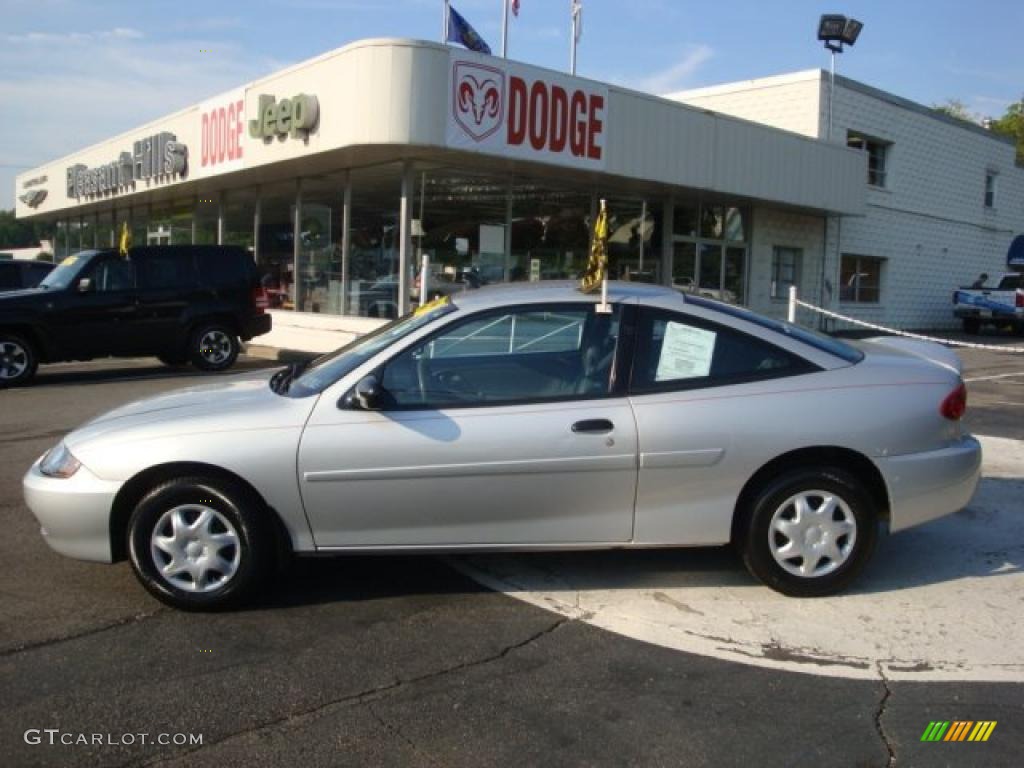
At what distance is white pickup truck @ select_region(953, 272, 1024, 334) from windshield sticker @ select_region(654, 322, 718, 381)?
24.5 m

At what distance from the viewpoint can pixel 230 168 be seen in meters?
18.5

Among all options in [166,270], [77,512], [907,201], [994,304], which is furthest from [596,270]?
[994,304]

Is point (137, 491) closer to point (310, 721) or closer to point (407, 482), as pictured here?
point (407, 482)

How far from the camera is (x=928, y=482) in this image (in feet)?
14.9

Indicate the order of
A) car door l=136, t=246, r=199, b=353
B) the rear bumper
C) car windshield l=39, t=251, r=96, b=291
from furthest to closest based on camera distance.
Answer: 1. the rear bumper
2. car door l=136, t=246, r=199, b=353
3. car windshield l=39, t=251, r=96, b=291

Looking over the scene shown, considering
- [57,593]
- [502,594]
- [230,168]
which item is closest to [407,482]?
[502,594]

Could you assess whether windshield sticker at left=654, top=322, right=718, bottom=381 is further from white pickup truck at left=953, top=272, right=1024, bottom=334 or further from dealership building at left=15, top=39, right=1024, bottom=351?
white pickup truck at left=953, top=272, right=1024, bottom=334

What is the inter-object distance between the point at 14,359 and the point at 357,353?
31.1 ft

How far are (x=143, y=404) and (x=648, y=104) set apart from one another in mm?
13619

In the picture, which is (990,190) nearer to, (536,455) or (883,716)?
(536,455)

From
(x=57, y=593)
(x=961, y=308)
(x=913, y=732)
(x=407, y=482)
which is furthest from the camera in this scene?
(x=961, y=308)

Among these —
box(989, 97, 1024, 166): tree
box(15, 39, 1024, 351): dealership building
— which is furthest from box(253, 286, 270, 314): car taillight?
box(989, 97, 1024, 166): tree

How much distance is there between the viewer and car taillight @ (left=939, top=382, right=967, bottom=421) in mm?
4613

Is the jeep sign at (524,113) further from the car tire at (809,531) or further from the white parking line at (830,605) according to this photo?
the car tire at (809,531)
